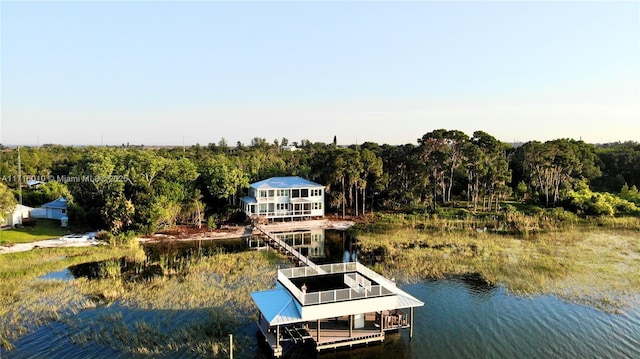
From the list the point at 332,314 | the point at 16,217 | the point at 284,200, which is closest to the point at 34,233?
the point at 16,217

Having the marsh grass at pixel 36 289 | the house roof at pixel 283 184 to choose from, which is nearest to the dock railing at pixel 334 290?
the marsh grass at pixel 36 289

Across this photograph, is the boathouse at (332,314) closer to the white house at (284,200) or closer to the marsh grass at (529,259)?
the marsh grass at (529,259)

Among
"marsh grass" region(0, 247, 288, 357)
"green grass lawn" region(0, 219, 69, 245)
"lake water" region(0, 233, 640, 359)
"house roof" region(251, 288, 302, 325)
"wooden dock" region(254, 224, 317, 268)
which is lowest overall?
"lake water" region(0, 233, 640, 359)

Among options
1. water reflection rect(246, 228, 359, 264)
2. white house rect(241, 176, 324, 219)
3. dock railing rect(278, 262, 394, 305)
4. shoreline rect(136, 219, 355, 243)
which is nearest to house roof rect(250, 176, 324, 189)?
white house rect(241, 176, 324, 219)

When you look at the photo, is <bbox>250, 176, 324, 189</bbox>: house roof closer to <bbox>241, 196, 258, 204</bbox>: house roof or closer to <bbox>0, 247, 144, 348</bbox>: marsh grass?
<bbox>241, 196, 258, 204</bbox>: house roof

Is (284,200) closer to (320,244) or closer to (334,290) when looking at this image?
(320,244)
